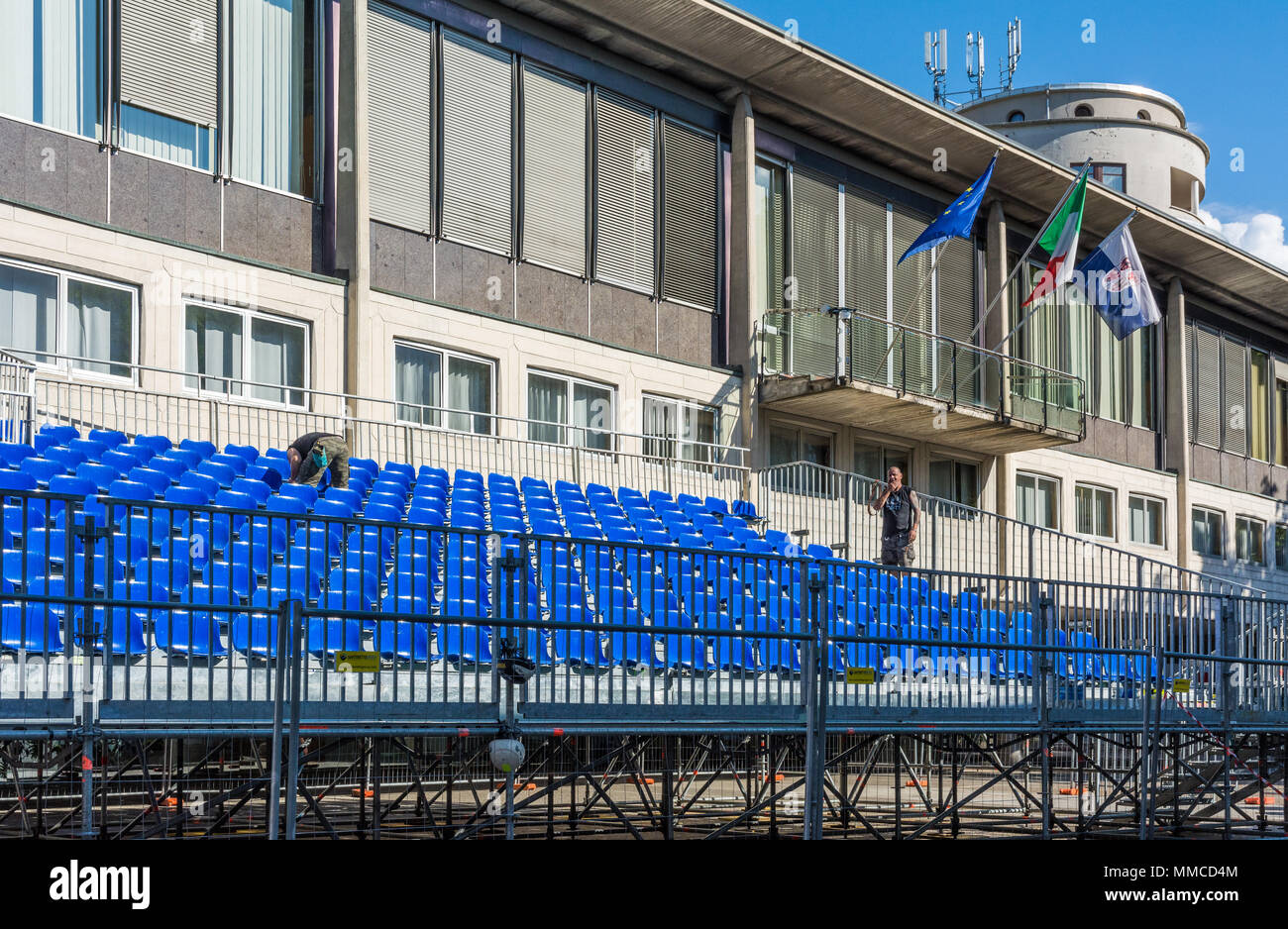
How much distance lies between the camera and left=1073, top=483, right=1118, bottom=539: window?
122 feet

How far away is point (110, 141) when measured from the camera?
20.1 meters

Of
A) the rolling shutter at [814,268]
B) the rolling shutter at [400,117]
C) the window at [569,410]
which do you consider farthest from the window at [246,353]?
the rolling shutter at [814,268]

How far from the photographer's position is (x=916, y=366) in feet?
102

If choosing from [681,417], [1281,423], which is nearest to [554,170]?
[681,417]

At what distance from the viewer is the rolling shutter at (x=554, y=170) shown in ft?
83.7

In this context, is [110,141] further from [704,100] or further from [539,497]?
[704,100]

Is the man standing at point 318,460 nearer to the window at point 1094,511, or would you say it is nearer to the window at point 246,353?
the window at point 246,353

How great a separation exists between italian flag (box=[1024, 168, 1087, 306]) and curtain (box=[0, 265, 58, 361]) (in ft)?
60.4

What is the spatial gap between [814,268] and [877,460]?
4.37m

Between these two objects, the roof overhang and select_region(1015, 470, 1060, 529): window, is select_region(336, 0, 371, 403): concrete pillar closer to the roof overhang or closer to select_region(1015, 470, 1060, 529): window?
the roof overhang

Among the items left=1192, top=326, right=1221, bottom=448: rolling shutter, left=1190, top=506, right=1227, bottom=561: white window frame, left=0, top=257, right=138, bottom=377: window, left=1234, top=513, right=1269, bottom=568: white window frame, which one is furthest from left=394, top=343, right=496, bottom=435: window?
left=1234, top=513, right=1269, bottom=568: white window frame

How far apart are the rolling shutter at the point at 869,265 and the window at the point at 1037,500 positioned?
20.8 feet
